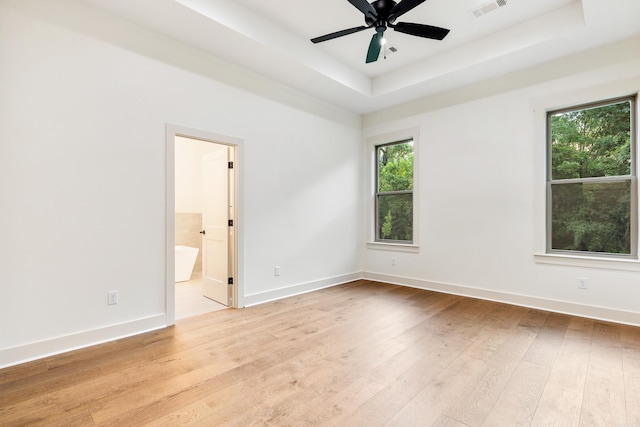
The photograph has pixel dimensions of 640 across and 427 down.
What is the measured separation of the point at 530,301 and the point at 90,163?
499cm

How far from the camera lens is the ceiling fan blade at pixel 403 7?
8.06ft

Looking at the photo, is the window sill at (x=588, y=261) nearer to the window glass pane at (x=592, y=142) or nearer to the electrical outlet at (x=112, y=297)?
the window glass pane at (x=592, y=142)

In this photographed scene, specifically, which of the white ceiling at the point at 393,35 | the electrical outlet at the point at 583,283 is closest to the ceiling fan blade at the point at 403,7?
the white ceiling at the point at 393,35

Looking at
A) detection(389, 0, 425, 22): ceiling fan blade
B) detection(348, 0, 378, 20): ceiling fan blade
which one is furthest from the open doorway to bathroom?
detection(389, 0, 425, 22): ceiling fan blade

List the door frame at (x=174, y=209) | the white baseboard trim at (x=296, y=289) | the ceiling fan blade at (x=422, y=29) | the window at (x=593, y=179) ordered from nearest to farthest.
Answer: the ceiling fan blade at (x=422, y=29) < the door frame at (x=174, y=209) < the window at (x=593, y=179) < the white baseboard trim at (x=296, y=289)

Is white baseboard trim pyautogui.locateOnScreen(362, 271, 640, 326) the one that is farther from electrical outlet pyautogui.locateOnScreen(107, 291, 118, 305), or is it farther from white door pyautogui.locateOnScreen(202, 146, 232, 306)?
electrical outlet pyautogui.locateOnScreen(107, 291, 118, 305)

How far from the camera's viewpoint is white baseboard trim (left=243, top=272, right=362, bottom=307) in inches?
152

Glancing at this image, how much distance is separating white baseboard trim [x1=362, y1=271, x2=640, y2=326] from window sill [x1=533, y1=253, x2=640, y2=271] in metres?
0.45

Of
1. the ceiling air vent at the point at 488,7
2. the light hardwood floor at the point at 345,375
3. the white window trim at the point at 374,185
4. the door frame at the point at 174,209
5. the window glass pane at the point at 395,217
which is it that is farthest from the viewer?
the window glass pane at the point at 395,217

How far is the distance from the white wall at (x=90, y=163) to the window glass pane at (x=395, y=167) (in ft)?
8.08

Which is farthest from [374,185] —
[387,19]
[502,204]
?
[387,19]

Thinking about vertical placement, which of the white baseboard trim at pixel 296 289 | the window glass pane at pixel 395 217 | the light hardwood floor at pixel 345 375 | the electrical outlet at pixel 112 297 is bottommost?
the light hardwood floor at pixel 345 375

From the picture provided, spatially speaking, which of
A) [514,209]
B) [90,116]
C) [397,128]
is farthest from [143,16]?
[514,209]

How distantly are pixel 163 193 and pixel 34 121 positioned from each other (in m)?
1.10
